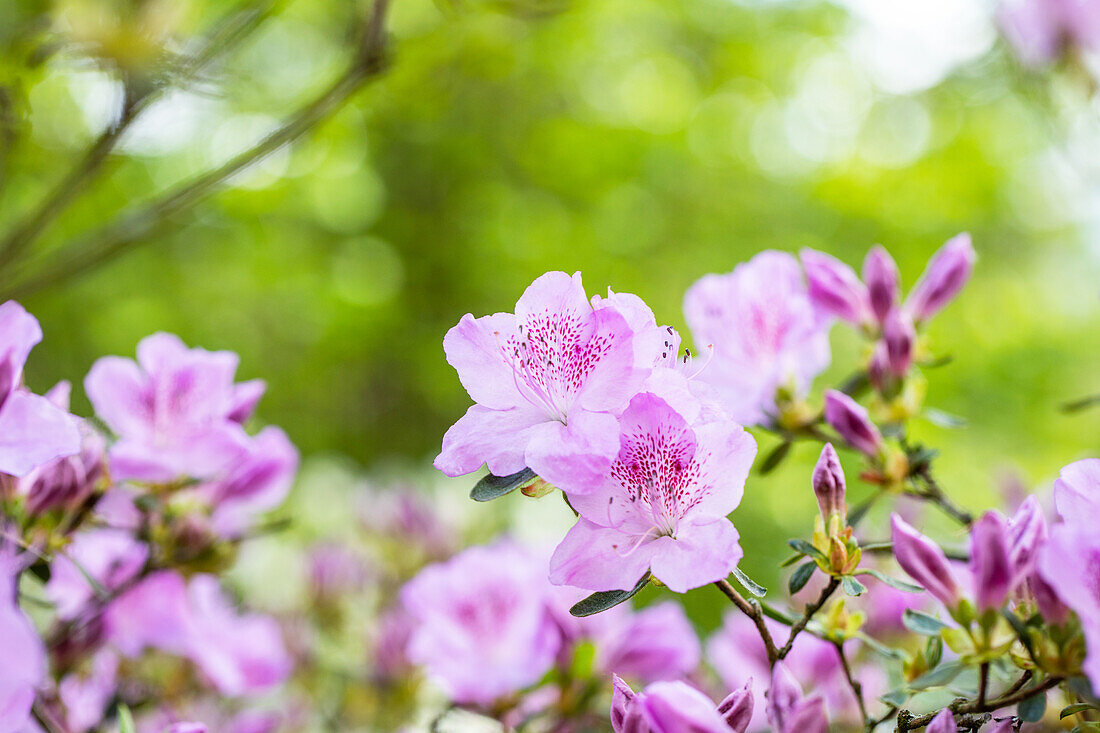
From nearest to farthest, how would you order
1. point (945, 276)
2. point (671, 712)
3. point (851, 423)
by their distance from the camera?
point (671, 712) → point (851, 423) → point (945, 276)

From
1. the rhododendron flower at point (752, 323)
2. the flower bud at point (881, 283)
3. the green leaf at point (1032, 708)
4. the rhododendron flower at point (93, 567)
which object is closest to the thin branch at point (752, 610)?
the green leaf at point (1032, 708)

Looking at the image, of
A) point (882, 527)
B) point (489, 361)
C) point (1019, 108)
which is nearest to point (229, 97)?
point (489, 361)

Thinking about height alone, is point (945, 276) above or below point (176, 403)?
above

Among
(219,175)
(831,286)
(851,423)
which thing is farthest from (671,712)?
(219,175)

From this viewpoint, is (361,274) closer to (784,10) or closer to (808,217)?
(808,217)

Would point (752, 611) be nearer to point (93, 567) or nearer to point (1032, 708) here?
point (1032, 708)

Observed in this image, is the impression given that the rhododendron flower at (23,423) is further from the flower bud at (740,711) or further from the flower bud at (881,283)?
the flower bud at (881,283)

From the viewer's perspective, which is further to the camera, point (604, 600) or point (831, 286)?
point (831, 286)
